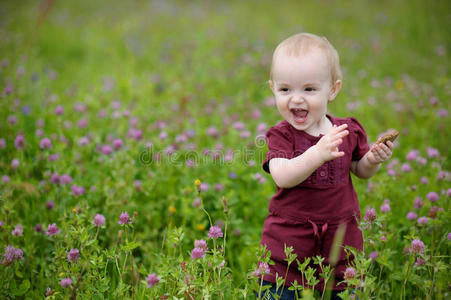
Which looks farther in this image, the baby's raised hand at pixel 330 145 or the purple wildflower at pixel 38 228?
the purple wildflower at pixel 38 228

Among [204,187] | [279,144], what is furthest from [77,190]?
[279,144]

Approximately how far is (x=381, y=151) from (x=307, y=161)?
1.31 feet

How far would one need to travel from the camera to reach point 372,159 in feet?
6.17

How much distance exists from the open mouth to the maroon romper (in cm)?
7

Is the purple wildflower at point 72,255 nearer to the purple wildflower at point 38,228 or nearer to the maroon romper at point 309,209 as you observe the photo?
A: the purple wildflower at point 38,228

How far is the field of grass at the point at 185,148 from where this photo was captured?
1.93 metres

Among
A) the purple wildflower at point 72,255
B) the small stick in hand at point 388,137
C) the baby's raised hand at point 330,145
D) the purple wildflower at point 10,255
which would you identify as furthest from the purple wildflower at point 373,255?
the purple wildflower at point 10,255

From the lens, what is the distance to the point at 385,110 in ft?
15.0

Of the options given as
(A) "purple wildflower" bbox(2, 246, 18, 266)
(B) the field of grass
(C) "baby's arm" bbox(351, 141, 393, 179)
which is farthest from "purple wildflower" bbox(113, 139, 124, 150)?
Result: (C) "baby's arm" bbox(351, 141, 393, 179)

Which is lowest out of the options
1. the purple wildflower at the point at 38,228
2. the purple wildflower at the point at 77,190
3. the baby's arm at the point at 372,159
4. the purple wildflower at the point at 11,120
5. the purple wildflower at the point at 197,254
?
the purple wildflower at the point at 38,228

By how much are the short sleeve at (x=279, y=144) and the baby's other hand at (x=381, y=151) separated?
38cm

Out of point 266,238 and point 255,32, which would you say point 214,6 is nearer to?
point 255,32

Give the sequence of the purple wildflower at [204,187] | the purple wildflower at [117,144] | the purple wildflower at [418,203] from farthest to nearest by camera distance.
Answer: the purple wildflower at [117,144]
the purple wildflower at [204,187]
the purple wildflower at [418,203]

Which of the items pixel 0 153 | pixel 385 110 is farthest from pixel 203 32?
pixel 0 153
